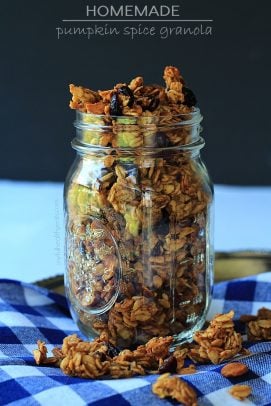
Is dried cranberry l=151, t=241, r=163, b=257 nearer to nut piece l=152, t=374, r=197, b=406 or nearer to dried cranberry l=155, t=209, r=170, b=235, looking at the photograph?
dried cranberry l=155, t=209, r=170, b=235

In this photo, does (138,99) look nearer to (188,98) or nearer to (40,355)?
(188,98)

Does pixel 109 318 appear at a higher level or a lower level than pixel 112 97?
lower

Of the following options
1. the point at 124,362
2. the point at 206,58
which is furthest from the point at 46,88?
the point at 124,362

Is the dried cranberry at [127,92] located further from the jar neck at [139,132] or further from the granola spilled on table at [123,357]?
the granola spilled on table at [123,357]

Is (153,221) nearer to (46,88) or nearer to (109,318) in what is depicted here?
(109,318)

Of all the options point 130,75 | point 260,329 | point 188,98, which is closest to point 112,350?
point 260,329

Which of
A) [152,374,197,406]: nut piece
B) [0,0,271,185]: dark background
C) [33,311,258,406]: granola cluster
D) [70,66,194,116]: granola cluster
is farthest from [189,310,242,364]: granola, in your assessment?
[0,0,271,185]: dark background
